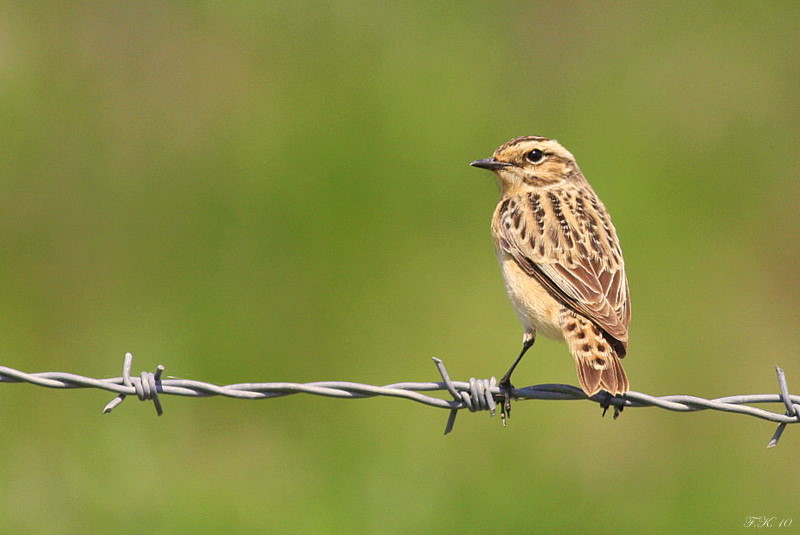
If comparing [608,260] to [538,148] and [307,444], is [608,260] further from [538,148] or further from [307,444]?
[307,444]

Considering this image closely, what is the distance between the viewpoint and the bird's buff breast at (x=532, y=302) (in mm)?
7180

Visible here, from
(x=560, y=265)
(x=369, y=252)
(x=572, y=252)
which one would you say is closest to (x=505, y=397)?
(x=560, y=265)

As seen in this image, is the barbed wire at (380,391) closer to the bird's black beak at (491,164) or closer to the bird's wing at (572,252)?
the bird's wing at (572,252)

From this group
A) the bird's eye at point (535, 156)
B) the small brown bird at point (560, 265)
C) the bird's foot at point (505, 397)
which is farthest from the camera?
the bird's eye at point (535, 156)

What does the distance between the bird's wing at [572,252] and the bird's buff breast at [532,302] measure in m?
0.04

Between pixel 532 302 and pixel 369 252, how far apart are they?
4707mm

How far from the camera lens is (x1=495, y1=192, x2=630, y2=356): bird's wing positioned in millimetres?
7012

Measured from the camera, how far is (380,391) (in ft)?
19.2

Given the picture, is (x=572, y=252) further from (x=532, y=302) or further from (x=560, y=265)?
(x=532, y=302)

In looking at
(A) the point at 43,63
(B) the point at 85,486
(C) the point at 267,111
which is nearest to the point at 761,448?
(B) the point at 85,486

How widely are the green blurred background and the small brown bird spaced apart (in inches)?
89.1

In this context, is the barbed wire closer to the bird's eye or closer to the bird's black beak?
the bird's black beak

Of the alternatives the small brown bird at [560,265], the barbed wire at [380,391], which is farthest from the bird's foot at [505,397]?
the barbed wire at [380,391]

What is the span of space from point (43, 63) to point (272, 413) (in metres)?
5.29
